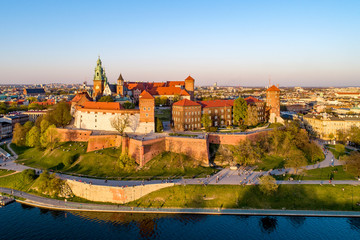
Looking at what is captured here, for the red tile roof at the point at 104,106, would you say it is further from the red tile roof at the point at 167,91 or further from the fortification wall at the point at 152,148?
the red tile roof at the point at 167,91

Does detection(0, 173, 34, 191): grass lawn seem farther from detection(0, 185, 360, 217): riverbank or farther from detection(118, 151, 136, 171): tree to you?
detection(118, 151, 136, 171): tree

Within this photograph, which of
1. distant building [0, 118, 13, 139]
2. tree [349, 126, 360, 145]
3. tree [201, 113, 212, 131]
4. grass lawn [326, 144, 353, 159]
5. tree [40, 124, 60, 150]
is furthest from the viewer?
distant building [0, 118, 13, 139]

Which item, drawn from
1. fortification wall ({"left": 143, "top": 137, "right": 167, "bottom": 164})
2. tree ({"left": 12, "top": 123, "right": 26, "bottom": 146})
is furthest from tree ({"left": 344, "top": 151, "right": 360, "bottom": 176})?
tree ({"left": 12, "top": 123, "right": 26, "bottom": 146})

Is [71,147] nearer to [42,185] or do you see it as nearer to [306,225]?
[42,185]

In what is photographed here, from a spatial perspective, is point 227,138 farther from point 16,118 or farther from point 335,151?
point 16,118

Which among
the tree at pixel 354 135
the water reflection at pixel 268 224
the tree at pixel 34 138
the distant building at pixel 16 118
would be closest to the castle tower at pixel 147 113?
the tree at pixel 34 138

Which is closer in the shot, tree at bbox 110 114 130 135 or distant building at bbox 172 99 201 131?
tree at bbox 110 114 130 135

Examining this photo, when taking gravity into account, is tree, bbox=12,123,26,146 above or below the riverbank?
above

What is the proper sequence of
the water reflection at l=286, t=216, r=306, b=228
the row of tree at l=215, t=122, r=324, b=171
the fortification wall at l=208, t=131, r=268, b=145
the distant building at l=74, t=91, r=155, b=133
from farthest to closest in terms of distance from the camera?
the distant building at l=74, t=91, r=155, b=133 → the fortification wall at l=208, t=131, r=268, b=145 → the row of tree at l=215, t=122, r=324, b=171 → the water reflection at l=286, t=216, r=306, b=228

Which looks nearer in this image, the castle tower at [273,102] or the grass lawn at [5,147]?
the grass lawn at [5,147]
